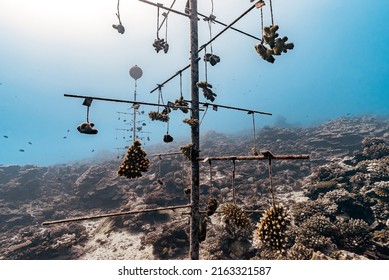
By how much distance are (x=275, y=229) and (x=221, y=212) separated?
4.06ft

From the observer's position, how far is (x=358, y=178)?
55.9ft

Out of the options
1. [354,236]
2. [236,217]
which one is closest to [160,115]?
[236,217]

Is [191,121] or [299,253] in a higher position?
[191,121]

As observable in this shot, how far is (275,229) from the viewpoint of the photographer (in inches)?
144

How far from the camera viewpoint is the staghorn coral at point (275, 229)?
366cm

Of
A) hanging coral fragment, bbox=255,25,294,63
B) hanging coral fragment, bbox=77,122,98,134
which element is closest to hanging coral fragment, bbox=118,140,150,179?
hanging coral fragment, bbox=77,122,98,134

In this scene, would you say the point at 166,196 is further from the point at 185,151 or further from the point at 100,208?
the point at 185,151

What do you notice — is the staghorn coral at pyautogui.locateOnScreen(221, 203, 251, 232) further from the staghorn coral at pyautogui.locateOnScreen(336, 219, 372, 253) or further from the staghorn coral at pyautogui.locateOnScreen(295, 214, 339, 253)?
the staghorn coral at pyautogui.locateOnScreen(336, 219, 372, 253)

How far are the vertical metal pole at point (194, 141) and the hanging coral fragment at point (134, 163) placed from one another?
123 cm

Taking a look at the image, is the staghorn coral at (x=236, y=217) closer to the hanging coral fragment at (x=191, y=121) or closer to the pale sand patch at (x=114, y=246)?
the hanging coral fragment at (x=191, y=121)

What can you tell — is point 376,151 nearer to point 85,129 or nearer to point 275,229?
point 275,229

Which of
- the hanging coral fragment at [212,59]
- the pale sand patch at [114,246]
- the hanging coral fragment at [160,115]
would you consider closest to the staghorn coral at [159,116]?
the hanging coral fragment at [160,115]

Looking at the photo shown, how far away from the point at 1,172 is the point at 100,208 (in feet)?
86.6
